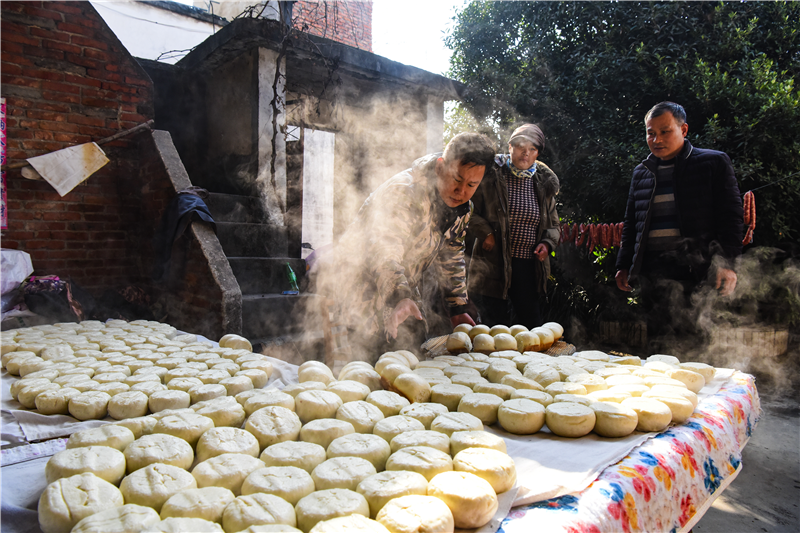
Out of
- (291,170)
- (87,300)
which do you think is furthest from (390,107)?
(87,300)

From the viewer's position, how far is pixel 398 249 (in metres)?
2.50

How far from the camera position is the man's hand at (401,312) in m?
2.29

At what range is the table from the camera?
0.98 meters

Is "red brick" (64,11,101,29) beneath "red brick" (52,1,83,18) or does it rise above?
beneath

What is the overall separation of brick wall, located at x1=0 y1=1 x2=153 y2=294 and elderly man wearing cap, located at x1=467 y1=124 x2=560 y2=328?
3986mm

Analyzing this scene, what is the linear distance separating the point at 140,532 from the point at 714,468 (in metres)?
1.63

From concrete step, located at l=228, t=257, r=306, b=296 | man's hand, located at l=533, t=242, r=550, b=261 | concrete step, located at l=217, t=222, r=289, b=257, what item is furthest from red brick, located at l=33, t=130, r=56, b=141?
man's hand, located at l=533, t=242, r=550, b=261

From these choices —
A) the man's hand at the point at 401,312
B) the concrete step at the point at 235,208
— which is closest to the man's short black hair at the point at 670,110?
the man's hand at the point at 401,312

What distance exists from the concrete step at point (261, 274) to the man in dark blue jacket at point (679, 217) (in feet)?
12.7

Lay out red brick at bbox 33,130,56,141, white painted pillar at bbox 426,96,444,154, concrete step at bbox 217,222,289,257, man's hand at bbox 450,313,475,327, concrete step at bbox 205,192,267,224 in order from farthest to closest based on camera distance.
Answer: white painted pillar at bbox 426,96,444,154
concrete step at bbox 205,192,267,224
concrete step at bbox 217,222,289,257
red brick at bbox 33,130,56,141
man's hand at bbox 450,313,475,327

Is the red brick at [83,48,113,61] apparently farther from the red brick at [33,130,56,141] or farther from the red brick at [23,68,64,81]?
the red brick at [33,130,56,141]

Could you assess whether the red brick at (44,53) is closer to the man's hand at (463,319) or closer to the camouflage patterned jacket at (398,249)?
the camouflage patterned jacket at (398,249)

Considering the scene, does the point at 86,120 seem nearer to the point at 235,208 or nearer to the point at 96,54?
the point at 96,54

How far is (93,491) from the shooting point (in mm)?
968
